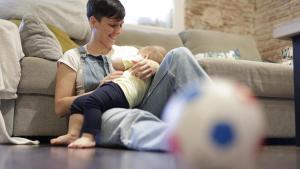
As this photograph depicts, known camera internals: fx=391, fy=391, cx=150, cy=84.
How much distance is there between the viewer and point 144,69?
1.45 meters

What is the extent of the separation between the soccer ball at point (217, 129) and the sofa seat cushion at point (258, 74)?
1471mm

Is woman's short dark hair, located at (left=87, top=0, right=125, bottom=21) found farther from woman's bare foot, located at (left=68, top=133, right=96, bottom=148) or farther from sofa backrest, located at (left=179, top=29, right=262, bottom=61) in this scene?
sofa backrest, located at (left=179, top=29, right=262, bottom=61)

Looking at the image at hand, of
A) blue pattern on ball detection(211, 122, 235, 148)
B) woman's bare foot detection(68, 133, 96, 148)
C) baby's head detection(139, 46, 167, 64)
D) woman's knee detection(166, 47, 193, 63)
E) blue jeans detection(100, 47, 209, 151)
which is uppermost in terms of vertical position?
blue pattern on ball detection(211, 122, 235, 148)

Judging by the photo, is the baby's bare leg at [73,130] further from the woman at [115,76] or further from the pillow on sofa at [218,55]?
the pillow on sofa at [218,55]

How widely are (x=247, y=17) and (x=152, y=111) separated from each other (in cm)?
262

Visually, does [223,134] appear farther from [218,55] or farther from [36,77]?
[218,55]

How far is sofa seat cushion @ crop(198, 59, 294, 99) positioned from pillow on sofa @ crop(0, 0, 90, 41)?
952mm

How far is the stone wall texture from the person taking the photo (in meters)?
3.45

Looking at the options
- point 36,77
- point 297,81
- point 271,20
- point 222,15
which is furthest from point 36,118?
point 271,20

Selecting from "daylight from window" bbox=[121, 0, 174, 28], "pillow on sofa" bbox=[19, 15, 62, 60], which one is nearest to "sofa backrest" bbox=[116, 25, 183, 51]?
"daylight from window" bbox=[121, 0, 174, 28]

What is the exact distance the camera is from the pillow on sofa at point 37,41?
1.76 meters

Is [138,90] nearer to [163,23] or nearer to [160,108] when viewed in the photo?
[160,108]

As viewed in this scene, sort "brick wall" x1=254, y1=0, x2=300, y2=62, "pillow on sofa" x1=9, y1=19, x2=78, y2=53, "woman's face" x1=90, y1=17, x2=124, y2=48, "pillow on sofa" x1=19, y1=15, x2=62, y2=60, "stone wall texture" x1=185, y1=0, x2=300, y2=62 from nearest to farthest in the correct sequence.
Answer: "woman's face" x1=90, y1=17, x2=124, y2=48, "pillow on sofa" x1=19, y1=15, x2=62, y2=60, "pillow on sofa" x1=9, y1=19, x2=78, y2=53, "brick wall" x1=254, y1=0, x2=300, y2=62, "stone wall texture" x1=185, y1=0, x2=300, y2=62

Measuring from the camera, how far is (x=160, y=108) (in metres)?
1.40
